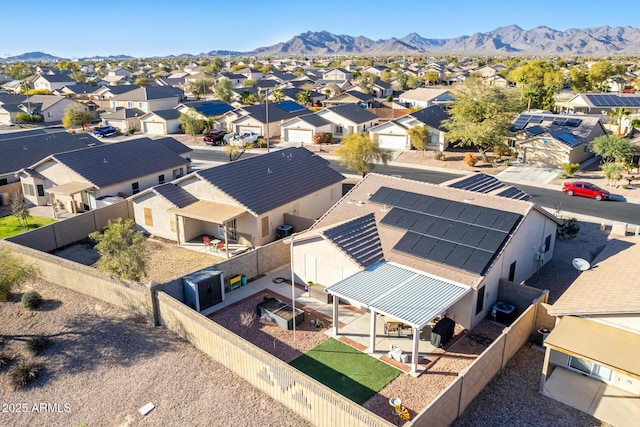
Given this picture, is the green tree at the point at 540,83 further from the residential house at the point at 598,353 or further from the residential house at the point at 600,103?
the residential house at the point at 598,353

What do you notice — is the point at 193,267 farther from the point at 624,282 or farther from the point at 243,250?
the point at 624,282

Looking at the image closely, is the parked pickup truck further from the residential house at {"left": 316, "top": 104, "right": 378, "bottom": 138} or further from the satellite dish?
the satellite dish

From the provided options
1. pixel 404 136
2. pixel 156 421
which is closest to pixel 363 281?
pixel 156 421

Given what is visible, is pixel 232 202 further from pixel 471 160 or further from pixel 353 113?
pixel 353 113

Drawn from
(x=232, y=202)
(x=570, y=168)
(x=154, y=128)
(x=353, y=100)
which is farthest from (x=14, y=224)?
(x=353, y=100)

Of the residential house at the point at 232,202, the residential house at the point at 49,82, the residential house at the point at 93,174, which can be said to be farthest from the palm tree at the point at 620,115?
the residential house at the point at 49,82
